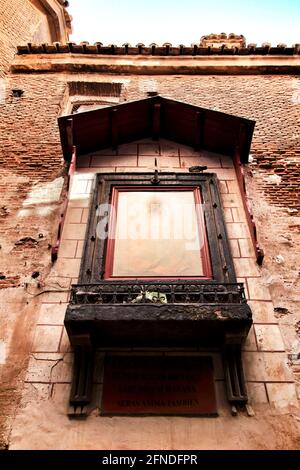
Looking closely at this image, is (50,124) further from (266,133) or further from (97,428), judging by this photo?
(97,428)

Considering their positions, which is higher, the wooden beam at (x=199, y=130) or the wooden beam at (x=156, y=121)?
the wooden beam at (x=156, y=121)

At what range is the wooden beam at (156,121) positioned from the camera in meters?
7.00

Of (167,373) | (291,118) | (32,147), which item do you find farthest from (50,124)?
(167,373)

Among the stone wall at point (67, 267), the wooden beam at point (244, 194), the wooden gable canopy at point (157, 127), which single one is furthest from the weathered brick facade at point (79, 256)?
the wooden gable canopy at point (157, 127)

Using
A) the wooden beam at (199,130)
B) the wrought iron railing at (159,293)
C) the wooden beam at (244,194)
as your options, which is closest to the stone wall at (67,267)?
the wooden beam at (244,194)

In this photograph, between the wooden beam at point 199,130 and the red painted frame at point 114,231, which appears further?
the wooden beam at point 199,130

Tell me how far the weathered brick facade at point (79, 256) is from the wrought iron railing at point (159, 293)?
1.77ft

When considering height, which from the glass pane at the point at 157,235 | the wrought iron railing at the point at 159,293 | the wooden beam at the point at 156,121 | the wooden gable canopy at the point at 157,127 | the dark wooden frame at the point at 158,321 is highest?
the wooden beam at the point at 156,121

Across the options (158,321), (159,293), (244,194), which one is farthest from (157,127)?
(158,321)

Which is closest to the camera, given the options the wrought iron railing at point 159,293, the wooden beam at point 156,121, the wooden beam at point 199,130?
the wrought iron railing at point 159,293

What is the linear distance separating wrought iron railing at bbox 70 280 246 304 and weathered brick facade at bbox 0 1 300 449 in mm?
540

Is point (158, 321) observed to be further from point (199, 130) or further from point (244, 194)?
point (199, 130)

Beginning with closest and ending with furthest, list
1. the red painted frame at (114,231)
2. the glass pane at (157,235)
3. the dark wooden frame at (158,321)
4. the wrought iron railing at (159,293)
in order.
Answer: the dark wooden frame at (158,321) → the wrought iron railing at (159,293) → the red painted frame at (114,231) → the glass pane at (157,235)

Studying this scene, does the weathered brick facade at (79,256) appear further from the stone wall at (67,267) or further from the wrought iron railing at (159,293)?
the wrought iron railing at (159,293)
